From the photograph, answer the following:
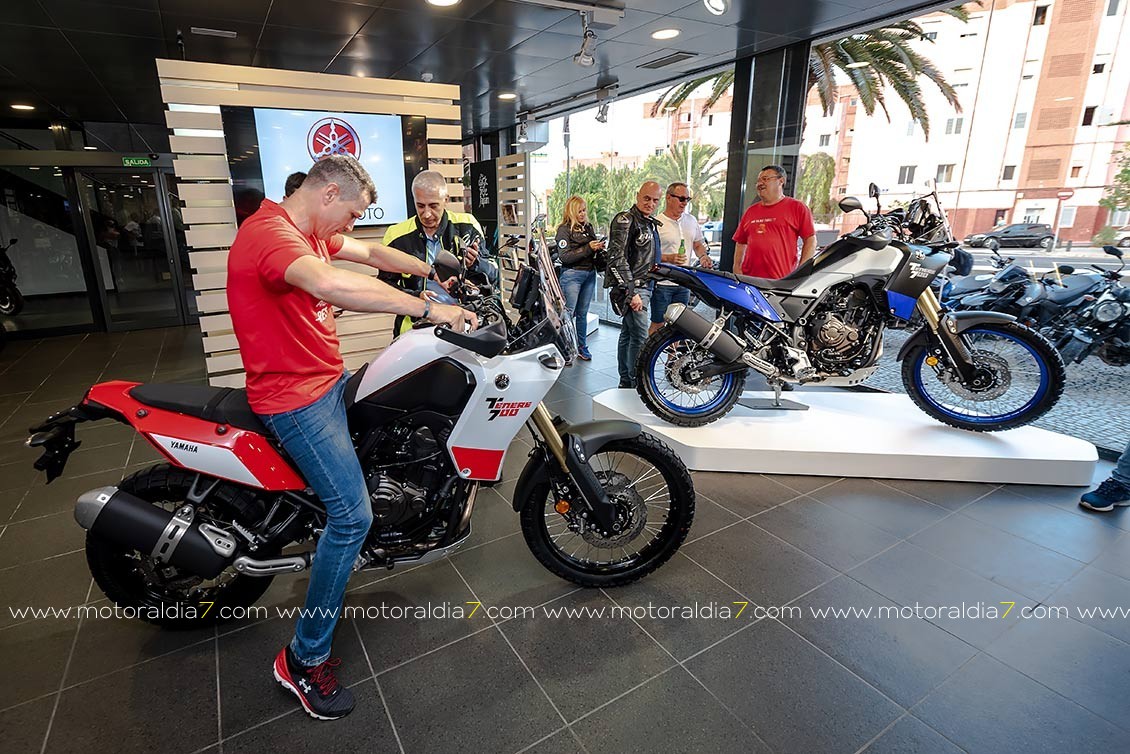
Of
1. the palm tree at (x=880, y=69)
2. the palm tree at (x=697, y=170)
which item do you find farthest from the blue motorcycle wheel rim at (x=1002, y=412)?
the palm tree at (x=880, y=69)

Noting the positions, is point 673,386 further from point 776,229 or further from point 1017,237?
point 1017,237

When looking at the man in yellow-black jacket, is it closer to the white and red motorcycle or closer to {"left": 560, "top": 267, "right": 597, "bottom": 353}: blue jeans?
the white and red motorcycle

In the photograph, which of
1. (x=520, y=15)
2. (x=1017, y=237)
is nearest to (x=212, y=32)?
(x=520, y=15)

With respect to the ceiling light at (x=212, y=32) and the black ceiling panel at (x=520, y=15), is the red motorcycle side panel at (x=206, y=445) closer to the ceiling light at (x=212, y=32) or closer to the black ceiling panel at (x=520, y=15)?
the black ceiling panel at (x=520, y=15)

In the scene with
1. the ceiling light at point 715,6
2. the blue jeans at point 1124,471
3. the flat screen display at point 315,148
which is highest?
the ceiling light at point 715,6

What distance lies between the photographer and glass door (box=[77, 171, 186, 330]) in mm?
7742

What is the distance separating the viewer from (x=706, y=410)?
363 centimetres

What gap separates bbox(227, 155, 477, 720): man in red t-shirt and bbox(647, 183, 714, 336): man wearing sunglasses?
3143 mm

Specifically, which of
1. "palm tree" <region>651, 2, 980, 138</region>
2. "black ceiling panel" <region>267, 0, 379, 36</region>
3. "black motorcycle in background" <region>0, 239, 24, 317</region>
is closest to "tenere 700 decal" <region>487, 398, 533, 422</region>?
"black ceiling panel" <region>267, 0, 379, 36</region>

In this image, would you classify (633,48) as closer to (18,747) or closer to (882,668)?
(882,668)

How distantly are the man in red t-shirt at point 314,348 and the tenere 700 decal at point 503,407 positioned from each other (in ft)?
1.17

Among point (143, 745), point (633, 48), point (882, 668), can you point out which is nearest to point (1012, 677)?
point (882, 668)

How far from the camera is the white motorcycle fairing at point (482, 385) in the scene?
1.81 m

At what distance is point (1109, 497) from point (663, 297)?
113 inches
